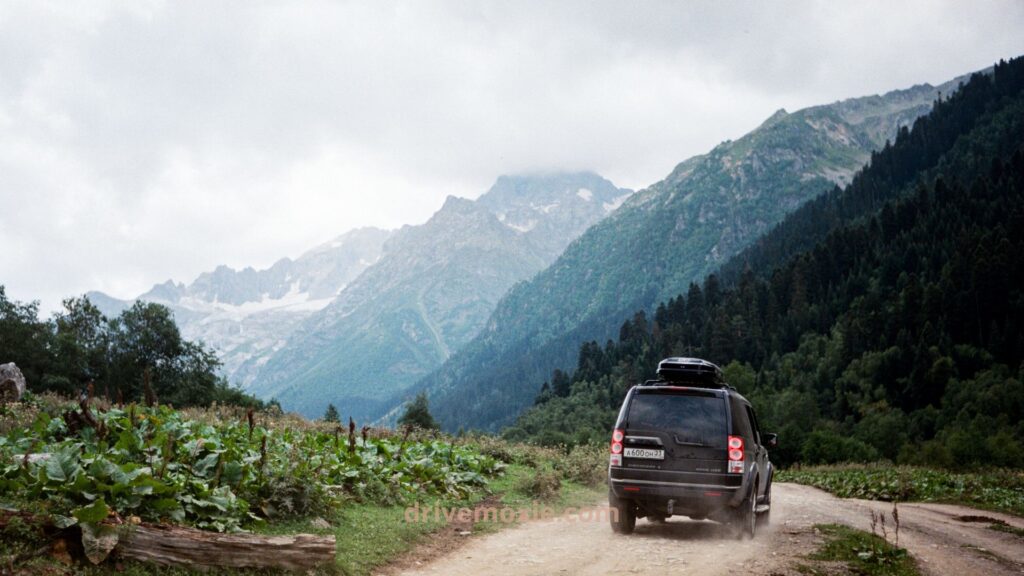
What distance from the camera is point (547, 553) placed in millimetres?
11945

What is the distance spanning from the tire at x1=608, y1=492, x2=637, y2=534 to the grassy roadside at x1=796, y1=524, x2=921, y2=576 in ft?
10.9

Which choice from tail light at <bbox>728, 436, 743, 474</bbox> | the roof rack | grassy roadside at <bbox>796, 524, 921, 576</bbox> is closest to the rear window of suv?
tail light at <bbox>728, 436, 743, 474</bbox>

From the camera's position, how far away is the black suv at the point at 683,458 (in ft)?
41.7

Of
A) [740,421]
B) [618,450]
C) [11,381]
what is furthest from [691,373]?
[11,381]

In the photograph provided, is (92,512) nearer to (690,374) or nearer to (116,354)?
(690,374)

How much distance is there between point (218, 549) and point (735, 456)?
872 cm

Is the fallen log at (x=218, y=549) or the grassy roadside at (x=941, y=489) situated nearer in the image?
the fallen log at (x=218, y=549)

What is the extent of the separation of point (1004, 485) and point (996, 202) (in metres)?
145

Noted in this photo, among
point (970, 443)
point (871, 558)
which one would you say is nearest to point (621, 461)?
point (871, 558)

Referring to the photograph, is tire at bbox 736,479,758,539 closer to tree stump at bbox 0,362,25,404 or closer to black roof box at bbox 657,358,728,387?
black roof box at bbox 657,358,728,387

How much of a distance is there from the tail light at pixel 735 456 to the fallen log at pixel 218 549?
23.7 feet

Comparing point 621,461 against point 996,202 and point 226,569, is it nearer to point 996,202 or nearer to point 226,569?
point 226,569

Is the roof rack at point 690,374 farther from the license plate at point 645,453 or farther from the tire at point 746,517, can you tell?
the tire at point 746,517

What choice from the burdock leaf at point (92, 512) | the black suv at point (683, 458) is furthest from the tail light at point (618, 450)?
the burdock leaf at point (92, 512)
